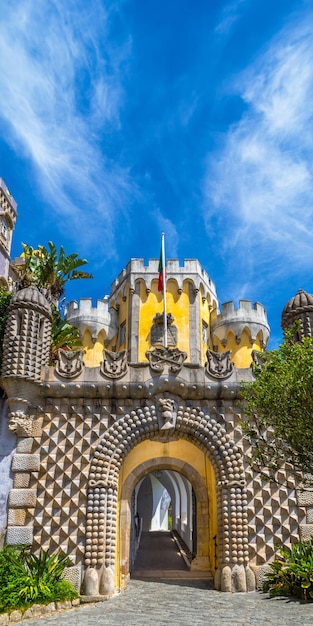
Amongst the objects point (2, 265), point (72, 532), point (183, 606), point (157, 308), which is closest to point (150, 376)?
point (72, 532)

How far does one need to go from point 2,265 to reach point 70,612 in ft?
74.0

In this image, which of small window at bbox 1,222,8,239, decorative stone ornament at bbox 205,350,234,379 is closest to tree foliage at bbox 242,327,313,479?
decorative stone ornament at bbox 205,350,234,379

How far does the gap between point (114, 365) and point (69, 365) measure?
4.52ft

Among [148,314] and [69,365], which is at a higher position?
[148,314]

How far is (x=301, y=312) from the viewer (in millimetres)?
18891

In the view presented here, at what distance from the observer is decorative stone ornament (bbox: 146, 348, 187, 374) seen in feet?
55.2

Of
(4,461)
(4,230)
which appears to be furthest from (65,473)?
(4,230)

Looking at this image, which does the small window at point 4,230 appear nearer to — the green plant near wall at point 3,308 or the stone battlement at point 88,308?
the stone battlement at point 88,308

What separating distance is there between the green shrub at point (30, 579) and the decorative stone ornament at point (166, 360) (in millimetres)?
5893

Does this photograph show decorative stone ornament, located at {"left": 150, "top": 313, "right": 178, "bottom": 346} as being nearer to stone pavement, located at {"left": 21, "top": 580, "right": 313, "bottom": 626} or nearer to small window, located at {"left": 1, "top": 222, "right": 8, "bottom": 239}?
small window, located at {"left": 1, "top": 222, "right": 8, "bottom": 239}

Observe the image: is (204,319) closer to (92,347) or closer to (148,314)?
(148,314)

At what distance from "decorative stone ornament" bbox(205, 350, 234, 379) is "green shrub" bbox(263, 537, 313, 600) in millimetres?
5168

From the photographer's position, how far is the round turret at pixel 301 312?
18.7m

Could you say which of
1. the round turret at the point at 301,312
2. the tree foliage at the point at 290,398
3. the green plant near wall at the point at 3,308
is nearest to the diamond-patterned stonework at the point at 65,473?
the green plant near wall at the point at 3,308
